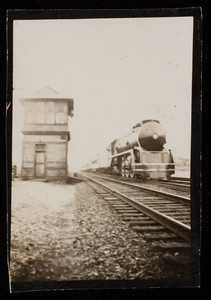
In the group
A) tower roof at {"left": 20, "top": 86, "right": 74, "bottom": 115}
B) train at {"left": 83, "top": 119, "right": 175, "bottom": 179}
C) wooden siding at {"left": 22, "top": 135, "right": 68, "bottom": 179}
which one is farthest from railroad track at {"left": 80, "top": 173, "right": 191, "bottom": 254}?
tower roof at {"left": 20, "top": 86, "right": 74, "bottom": 115}

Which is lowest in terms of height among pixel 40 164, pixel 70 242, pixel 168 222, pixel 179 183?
pixel 70 242

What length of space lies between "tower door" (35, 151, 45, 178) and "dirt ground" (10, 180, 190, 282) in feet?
0.55

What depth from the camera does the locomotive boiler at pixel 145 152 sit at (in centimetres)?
288

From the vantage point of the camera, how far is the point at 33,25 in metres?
2.79

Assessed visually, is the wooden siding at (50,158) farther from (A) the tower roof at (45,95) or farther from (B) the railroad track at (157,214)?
(B) the railroad track at (157,214)

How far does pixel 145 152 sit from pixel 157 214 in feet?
3.13

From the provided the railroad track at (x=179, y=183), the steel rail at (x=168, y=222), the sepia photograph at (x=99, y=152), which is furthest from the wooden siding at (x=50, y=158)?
→ the railroad track at (x=179, y=183)

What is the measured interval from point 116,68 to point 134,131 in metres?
0.80

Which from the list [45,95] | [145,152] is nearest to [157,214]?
[145,152]

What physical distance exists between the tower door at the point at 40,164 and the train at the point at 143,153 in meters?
0.59

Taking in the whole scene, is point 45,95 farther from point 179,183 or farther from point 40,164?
point 179,183

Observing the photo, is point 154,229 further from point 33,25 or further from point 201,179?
point 33,25

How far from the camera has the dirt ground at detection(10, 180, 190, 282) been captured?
8.05ft

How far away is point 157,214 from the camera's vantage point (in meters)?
2.61
